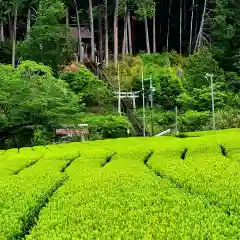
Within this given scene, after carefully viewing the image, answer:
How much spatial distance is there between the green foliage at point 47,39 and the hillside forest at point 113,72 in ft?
0.31

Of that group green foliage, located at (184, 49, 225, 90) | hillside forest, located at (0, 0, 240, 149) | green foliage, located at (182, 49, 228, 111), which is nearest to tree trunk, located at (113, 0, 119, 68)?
hillside forest, located at (0, 0, 240, 149)

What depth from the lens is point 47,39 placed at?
43.7m

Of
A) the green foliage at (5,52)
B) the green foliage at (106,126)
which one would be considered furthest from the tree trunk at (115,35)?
the green foliage at (106,126)

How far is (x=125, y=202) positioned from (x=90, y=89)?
1359 inches

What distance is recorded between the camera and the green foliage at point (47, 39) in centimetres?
4322

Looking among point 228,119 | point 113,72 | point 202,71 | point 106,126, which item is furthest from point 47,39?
point 228,119

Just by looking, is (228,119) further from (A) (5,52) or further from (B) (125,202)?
(B) (125,202)

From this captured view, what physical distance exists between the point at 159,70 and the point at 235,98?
923 centimetres

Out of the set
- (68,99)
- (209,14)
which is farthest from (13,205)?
(209,14)

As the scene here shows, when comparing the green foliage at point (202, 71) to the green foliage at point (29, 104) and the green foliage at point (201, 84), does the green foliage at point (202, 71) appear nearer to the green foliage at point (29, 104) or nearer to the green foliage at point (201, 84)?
the green foliage at point (201, 84)

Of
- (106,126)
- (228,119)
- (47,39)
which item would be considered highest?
(47,39)

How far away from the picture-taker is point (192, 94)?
4475 centimetres

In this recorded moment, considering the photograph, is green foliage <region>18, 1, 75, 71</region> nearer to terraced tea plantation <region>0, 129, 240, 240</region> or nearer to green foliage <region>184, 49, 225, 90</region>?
green foliage <region>184, 49, 225, 90</region>

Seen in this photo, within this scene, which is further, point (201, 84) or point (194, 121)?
point (201, 84)
